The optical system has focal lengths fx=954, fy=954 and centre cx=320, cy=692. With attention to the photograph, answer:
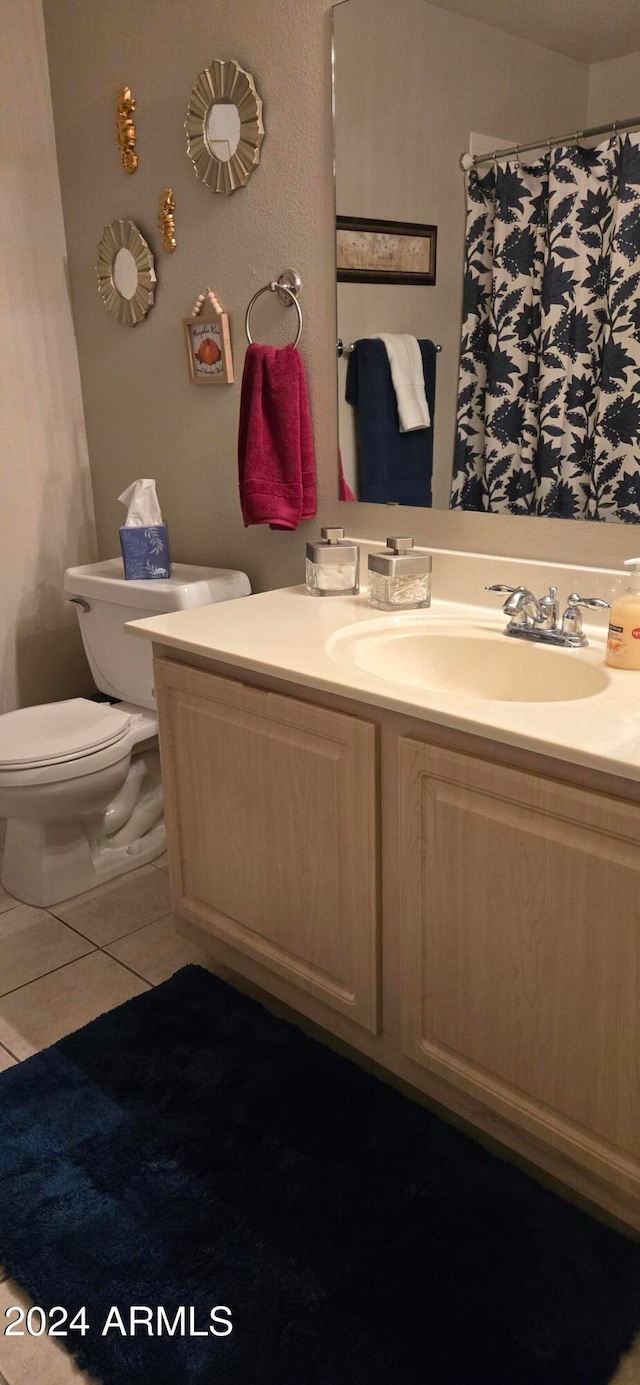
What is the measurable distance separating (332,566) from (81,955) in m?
1.00

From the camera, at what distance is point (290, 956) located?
5.45 feet

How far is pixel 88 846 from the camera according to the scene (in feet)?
7.66

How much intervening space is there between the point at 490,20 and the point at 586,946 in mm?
1415

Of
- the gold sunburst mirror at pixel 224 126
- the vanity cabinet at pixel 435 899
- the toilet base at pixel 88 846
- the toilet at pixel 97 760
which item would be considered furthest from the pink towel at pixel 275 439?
the toilet base at pixel 88 846

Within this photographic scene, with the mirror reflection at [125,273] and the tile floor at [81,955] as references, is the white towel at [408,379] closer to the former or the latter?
the mirror reflection at [125,273]

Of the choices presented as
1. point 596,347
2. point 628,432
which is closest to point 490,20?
point 596,347

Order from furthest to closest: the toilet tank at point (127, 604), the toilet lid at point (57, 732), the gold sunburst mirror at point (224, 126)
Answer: the toilet tank at point (127, 604) → the toilet lid at point (57, 732) → the gold sunburst mirror at point (224, 126)

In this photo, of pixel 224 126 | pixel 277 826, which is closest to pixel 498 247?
pixel 224 126

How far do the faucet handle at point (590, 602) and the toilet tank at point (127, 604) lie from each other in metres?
0.90

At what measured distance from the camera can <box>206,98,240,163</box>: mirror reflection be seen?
1.99m

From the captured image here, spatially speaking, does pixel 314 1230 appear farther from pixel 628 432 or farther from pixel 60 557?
pixel 60 557

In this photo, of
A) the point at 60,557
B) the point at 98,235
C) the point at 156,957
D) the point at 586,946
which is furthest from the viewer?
the point at 60,557

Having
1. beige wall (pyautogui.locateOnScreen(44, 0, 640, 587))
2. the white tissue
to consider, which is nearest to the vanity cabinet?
beige wall (pyautogui.locateOnScreen(44, 0, 640, 587))

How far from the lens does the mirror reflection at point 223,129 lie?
6.52 feet
